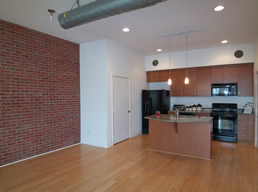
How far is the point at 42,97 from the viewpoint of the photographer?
4059 mm

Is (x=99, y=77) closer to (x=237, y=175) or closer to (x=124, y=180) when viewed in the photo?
(x=124, y=180)

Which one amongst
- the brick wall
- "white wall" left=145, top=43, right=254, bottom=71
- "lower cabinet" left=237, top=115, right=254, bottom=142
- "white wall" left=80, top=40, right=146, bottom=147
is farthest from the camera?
"white wall" left=145, top=43, right=254, bottom=71

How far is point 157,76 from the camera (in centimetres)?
646

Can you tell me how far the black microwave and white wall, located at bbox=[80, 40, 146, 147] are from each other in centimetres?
303

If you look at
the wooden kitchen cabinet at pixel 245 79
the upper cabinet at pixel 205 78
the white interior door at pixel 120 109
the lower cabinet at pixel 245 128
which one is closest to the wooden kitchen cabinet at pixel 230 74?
the upper cabinet at pixel 205 78

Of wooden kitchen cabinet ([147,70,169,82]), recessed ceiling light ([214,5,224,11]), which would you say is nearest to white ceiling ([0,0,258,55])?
recessed ceiling light ([214,5,224,11])

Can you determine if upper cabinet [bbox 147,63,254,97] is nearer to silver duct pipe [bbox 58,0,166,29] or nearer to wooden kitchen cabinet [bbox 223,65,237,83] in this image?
wooden kitchen cabinet [bbox 223,65,237,83]

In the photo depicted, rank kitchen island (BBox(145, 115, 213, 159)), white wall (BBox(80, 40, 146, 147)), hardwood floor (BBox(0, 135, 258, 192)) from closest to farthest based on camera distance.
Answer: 1. hardwood floor (BBox(0, 135, 258, 192))
2. kitchen island (BBox(145, 115, 213, 159))
3. white wall (BBox(80, 40, 146, 147))

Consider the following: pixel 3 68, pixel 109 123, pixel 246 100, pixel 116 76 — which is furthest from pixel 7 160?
pixel 246 100

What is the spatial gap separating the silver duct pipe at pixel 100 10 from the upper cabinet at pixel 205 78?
4.26 metres

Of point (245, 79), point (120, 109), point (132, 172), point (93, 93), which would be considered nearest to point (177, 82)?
point (245, 79)

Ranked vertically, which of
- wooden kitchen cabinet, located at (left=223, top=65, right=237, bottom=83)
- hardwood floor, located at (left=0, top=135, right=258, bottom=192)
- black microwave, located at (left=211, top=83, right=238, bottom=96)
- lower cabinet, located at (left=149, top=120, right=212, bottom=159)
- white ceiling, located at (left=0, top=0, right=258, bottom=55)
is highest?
white ceiling, located at (left=0, top=0, right=258, bottom=55)

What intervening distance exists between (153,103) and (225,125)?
2308 mm

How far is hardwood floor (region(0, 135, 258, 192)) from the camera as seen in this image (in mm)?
2629
